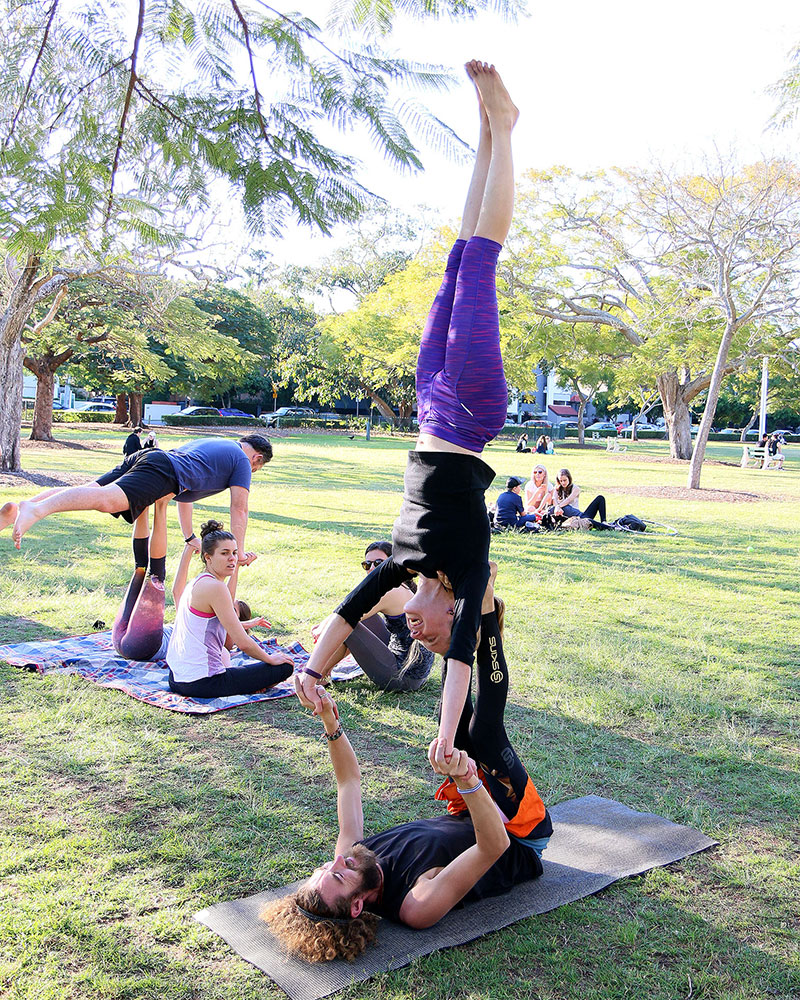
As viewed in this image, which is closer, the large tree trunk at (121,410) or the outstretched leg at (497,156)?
the outstretched leg at (497,156)

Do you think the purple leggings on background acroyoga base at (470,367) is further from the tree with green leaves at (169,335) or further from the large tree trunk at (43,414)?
the large tree trunk at (43,414)

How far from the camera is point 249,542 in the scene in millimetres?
10969

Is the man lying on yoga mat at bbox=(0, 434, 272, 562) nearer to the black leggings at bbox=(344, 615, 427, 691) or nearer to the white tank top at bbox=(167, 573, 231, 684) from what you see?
the white tank top at bbox=(167, 573, 231, 684)

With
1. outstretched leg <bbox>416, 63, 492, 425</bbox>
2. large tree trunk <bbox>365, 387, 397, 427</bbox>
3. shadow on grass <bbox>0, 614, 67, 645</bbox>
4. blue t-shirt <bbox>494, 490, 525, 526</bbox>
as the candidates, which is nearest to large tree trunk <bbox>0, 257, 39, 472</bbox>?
blue t-shirt <bbox>494, 490, 525, 526</bbox>

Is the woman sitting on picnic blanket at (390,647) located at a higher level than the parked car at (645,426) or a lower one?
lower

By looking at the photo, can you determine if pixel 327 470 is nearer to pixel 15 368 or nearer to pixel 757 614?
pixel 15 368

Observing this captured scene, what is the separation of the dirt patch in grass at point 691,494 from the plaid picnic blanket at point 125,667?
14.1m

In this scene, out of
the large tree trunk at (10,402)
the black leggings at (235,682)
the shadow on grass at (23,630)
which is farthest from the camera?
the large tree trunk at (10,402)

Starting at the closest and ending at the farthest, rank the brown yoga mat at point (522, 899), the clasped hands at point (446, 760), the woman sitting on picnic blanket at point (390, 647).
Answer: the clasped hands at point (446, 760), the brown yoga mat at point (522, 899), the woman sitting on picnic blanket at point (390, 647)

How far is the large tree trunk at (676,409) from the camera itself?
108 ft

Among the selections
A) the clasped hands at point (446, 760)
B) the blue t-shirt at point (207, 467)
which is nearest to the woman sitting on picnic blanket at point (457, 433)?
the clasped hands at point (446, 760)

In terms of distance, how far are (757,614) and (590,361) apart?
27.4 meters

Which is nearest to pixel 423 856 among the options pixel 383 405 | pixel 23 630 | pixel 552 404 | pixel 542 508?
pixel 23 630

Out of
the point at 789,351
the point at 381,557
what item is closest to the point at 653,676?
the point at 381,557
